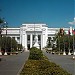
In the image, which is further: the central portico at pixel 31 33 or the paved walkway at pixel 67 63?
the central portico at pixel 31 33

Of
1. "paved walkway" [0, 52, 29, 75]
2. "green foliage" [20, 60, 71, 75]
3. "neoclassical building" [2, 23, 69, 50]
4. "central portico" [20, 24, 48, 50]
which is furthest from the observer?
"central portico" [20, 24, 48, 50]

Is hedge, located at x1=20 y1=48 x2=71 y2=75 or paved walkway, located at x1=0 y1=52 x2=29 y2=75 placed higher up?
hedge, located at x1=20 y1=48 x2=71 y2=75

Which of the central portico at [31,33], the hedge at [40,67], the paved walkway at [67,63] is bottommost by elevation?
the paved walkway at [67,63]

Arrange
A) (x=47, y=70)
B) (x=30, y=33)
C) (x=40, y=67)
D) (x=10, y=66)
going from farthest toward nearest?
(x=30, y=33)
(x=10, y=66)
(x=40, y=67)
(x=47, y=70)

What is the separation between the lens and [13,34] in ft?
641

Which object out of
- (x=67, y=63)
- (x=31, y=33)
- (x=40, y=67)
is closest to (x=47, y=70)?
(x=40, y=67)

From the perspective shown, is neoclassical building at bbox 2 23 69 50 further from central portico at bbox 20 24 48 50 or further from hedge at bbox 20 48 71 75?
hedge at bbox 20 48 71 75

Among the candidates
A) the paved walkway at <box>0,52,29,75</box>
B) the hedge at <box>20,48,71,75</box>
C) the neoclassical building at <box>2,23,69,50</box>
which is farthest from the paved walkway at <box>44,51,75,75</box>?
the neoclassical building at <box>2,23,69,50</box>

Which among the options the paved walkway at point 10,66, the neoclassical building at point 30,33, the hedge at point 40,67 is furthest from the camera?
the neoclassical building at point 30,33

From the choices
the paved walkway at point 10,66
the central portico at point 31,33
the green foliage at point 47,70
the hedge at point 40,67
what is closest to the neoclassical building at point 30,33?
the central portico at point 31,33

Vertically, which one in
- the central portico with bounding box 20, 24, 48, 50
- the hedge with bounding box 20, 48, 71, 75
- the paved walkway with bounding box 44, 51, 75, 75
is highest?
the central portico with bounding box 20, 24, 48, 50

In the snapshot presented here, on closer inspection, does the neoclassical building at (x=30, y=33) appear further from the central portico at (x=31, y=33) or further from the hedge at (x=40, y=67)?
the hedge at (x=40, y=67)

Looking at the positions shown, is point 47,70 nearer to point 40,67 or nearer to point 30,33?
point 40,67

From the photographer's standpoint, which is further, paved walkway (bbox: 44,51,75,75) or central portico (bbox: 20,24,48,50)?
central portico (bbox: 20,24,48,50)
